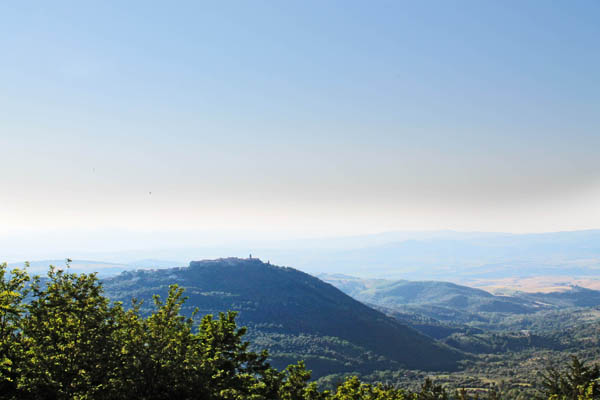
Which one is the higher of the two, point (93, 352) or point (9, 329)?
point (9, 329)

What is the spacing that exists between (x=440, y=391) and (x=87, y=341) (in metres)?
60.0

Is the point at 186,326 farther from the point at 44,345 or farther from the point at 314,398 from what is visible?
the point at 314,398

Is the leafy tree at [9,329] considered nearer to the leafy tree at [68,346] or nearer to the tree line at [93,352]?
the tree line at [93,352]

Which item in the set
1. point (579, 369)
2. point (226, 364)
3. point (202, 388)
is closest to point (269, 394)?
point (226, 364)

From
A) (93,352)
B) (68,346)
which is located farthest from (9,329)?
(93,352)

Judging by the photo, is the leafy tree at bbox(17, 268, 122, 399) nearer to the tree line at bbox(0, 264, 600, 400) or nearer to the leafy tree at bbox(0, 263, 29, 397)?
the tree line at bbox(0, 264, 600, 400)

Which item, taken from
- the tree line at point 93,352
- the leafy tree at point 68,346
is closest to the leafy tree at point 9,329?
the tree line at point 93,352

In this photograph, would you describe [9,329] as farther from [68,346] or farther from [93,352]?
[93,352]

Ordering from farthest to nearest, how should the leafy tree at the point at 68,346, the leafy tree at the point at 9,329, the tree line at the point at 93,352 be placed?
the leafy tree at the point at 9,329
the tree line at the point at 93,352
the leafy tree at the point at 68,346

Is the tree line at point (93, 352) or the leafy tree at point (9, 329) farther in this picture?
the leafy tree at point (9, 329)

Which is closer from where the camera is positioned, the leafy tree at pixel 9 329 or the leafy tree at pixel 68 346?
the leafy tree at pixel 68 346

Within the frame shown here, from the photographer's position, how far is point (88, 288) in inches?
994

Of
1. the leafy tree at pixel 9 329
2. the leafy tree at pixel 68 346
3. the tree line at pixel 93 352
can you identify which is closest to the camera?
the leafy tree at pixel 68 346

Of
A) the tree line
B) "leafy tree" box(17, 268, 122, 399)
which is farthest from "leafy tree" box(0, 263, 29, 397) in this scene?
"leafy tree" box(17, 268, 122, 399)
